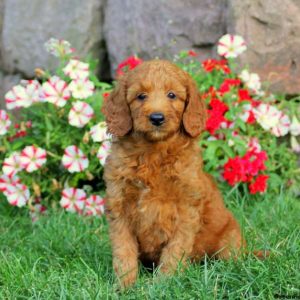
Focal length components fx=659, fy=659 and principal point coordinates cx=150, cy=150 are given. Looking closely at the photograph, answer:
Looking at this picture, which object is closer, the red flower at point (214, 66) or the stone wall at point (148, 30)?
the red flower at point (214, 66)

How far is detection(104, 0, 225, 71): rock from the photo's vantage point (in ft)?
21.4

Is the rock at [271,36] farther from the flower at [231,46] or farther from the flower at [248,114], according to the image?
the flower at [248,114]

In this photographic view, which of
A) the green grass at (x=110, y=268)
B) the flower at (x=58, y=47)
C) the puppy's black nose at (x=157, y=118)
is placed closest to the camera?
the green grass at (x=110, y=268)

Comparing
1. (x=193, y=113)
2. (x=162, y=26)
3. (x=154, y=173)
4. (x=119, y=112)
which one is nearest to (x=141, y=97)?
(x=119, y=112)

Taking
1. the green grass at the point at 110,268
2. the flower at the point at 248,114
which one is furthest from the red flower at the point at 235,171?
the flower at the point at 248,114

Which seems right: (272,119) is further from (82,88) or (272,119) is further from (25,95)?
(25,95)

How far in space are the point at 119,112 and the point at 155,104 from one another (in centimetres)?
32

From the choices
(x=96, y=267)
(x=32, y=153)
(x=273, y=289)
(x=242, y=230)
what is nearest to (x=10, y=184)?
(x=32, y=153)

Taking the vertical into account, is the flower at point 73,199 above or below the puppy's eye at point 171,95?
below

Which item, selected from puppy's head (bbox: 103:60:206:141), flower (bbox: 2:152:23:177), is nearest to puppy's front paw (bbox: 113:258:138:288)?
puppy's head (bbox: 103:60:206:141)

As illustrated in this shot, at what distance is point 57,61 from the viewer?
7.36 m

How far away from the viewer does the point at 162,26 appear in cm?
675

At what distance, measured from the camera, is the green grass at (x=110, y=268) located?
3.65 m

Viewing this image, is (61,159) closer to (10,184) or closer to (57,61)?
(10,184)
